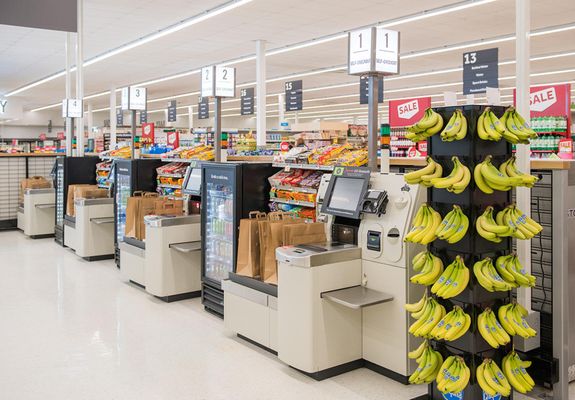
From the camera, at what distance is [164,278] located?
5.95m

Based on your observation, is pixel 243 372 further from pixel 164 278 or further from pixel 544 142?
pixel 544 142

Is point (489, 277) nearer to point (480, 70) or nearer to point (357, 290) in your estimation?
point (357, 290)

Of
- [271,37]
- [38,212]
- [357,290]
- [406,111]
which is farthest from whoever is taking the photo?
[271,37]

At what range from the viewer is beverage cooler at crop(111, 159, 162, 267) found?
7363 mm

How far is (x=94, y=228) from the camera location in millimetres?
8203

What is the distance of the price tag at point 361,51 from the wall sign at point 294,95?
1256 cm

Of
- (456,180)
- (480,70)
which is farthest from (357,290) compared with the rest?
(480,70)

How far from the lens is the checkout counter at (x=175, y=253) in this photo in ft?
19.4

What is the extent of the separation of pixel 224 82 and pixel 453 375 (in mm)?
4157

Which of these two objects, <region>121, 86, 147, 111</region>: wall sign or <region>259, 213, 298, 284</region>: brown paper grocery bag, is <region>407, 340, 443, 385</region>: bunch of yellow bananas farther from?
<region>121, 86, 147, 111</region>: wall sign

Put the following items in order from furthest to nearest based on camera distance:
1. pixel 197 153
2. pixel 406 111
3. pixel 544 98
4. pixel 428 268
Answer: pixel 406 111
pixel 197 153
pixel 544 98
pixel 428 268

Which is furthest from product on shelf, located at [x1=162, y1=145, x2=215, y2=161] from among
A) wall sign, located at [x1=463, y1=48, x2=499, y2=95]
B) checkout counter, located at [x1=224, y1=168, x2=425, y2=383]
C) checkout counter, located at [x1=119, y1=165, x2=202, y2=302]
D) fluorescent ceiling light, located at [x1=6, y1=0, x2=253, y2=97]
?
wall sign, located at [x1=463, y1=48, x2=499, y2=95]

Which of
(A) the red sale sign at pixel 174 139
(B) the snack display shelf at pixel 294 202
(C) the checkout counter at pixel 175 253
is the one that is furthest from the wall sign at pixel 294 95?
(B) the snack display shelf at pixel 294 202

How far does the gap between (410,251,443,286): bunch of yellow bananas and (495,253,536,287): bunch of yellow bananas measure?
0.32m
